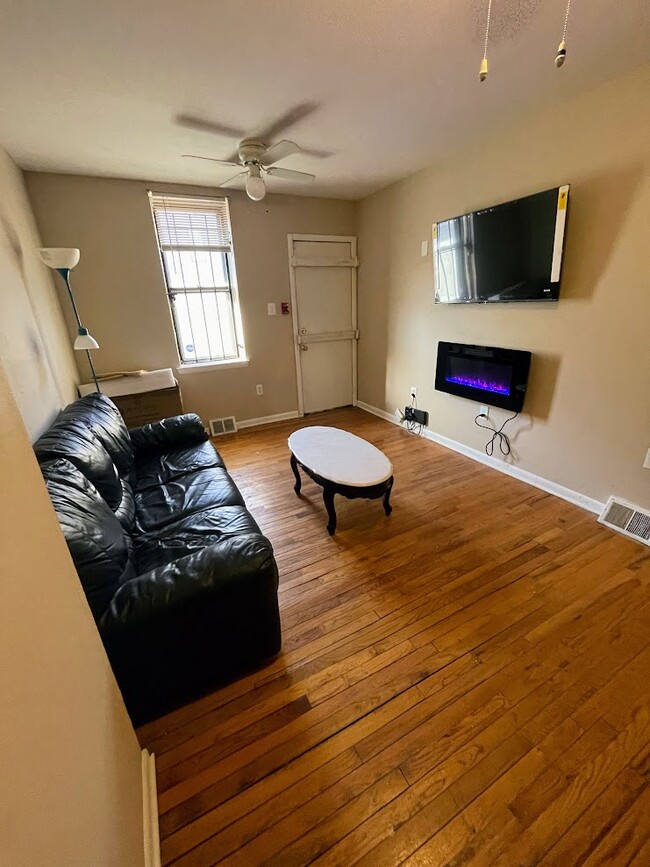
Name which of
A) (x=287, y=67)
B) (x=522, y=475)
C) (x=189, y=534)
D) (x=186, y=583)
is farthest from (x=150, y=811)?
(x=287, y=67)

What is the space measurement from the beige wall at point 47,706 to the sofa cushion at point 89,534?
0.34m

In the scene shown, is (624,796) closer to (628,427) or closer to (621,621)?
(621,621)

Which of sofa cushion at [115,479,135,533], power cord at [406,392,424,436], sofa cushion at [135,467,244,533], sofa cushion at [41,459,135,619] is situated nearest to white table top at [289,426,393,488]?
sofa cushion at [135,467,244,533]

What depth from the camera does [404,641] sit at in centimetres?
160

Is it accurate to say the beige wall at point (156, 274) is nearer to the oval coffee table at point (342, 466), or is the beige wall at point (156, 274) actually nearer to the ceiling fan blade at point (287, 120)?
the ceiling fan blade at point (287, 120)

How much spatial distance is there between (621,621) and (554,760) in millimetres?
800

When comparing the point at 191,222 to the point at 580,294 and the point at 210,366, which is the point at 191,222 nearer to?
the point at 210,366

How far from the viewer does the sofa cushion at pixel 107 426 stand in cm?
209

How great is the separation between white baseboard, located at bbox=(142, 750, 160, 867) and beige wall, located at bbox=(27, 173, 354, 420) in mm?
3255

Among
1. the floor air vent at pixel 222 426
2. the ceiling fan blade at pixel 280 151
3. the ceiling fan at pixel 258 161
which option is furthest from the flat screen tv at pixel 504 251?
the floor air vent at pixel 222 426

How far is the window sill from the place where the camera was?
12.5 feet

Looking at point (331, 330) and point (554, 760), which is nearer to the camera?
point (554, 760)

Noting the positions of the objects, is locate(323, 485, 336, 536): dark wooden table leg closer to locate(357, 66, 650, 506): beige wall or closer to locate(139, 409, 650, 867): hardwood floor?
locate(139, 409, 650, 867): hardwood floor

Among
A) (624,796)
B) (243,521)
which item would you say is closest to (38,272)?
(243,521)
